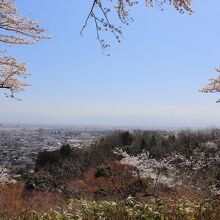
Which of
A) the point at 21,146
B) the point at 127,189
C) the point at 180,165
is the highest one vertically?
the point at 21,146

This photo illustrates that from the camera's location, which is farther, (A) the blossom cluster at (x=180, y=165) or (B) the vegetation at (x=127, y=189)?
(A) the blossom cluster at (x=180, y=165)

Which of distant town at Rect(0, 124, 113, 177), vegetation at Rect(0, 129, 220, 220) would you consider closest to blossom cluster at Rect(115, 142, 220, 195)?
vegetation at Rect(0, 129, 220, 220)

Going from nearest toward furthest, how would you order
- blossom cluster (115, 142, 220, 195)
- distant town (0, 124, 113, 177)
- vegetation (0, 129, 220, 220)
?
vegetation (0, 129, 220, 220), distant town (0, 124, 113, 177), blossom cluster (115, 142, 220, 195)

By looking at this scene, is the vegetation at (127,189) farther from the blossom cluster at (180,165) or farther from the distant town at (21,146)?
the distant town at (21,146)

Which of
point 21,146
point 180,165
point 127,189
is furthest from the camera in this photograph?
point 180,165

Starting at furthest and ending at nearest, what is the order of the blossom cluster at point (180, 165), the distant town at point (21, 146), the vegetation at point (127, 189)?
1. the blossom cluster at point (180, 165)
2. the distant town at point (21, 146)
3. the vegetation at point (127, 189)

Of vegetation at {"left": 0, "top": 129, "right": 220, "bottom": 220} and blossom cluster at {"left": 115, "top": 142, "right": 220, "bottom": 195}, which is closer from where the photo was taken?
vegetation at {"left": 0, "top": 129, "right": 220, "bottom": 220}

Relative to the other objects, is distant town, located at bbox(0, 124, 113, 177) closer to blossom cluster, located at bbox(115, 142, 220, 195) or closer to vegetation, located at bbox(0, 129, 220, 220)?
vegetation, located at bbox(0, 129, 220, 220)

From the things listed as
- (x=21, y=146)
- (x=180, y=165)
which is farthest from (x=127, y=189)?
(x=21, y=146)

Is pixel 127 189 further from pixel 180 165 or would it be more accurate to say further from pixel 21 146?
pixel 21 146

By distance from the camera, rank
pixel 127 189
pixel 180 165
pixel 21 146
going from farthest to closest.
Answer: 1. pixel 180 165
2. pixel 127 189
3. pixel 21 146

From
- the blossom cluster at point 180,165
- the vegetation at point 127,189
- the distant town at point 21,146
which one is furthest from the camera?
the blossom cluster at point 180,165

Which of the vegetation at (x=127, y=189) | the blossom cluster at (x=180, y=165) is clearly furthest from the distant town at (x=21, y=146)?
the blossom cluster at (x=180, y=165)

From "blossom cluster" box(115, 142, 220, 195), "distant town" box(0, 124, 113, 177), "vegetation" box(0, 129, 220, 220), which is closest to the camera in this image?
"vegetation" box(0, 129, 220, 220)
